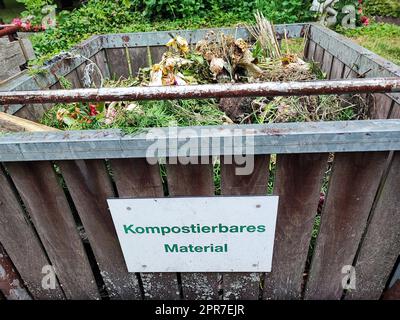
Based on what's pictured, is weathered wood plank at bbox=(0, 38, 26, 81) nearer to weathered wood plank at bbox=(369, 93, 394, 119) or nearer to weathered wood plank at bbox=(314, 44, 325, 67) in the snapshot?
weathered wood plank at bbox=(314, 44, 325, 67)

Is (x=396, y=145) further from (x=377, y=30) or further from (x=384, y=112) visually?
(x=377, y=30)

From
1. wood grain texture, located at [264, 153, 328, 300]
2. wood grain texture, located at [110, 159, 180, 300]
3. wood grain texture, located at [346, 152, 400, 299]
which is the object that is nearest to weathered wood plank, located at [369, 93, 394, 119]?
wood grain texture, located at [346, 152, 400, 299]

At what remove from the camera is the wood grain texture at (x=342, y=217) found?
1114mm

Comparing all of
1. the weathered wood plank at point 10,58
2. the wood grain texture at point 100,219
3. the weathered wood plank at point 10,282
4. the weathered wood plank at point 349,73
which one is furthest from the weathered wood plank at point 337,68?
the weathered wood plank at point 10,58

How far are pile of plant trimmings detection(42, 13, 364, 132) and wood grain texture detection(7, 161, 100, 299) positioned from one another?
0.48 meters

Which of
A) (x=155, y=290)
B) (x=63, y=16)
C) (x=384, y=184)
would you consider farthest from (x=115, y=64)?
(x=63, y=16)

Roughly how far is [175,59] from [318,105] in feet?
3.19

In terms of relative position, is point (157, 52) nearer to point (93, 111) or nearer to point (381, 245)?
point (93, 111)

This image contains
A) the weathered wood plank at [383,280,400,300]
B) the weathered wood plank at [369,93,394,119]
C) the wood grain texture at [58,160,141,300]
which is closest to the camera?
the wood grain texture at [58,160,141,300]

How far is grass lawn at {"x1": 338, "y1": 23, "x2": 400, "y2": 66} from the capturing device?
4.62 m

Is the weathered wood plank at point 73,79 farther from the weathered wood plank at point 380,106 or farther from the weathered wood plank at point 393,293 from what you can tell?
the weathered wood plank at point 393,293

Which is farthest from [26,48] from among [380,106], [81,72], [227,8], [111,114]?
[227,8]

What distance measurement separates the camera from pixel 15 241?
139 cm

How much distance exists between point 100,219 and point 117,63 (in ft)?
6.22
